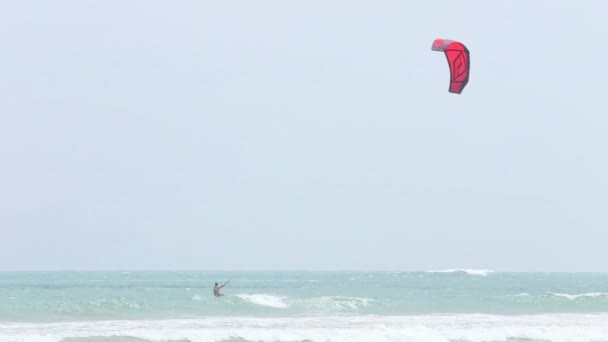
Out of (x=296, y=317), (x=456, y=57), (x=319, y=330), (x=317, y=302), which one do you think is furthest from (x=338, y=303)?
(x=456, y=57)

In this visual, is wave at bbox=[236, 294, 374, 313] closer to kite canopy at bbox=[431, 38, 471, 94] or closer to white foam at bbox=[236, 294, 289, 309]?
white foam at bbox=[236, 294, 289, 309]

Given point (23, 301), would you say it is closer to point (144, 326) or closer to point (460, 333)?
point (144, 326)

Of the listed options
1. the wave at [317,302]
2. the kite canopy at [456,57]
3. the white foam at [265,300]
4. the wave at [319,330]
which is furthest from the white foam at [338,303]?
the kite canopy at [456,57]

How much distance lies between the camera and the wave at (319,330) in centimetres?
1856

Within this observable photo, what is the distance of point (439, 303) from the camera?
100 feet

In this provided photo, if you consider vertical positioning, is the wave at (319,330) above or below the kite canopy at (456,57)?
below

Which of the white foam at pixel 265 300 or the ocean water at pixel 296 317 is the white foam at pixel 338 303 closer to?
the ocean water at pixel 296 317

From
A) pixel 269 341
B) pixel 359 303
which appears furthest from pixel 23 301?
pixel 269 341

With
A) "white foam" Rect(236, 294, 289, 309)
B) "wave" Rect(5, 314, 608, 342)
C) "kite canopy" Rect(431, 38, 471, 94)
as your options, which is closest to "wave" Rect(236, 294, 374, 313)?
"white foam" Rect(236, 294, 289, 309)

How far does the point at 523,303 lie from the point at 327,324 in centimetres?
1212

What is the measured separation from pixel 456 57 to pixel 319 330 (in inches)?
278

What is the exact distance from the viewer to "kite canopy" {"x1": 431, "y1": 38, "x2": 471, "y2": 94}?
1465 centimetres

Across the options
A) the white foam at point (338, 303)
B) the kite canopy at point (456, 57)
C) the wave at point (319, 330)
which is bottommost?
the wave at point (319, 330)

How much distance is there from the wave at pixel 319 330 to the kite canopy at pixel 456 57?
5.98m
